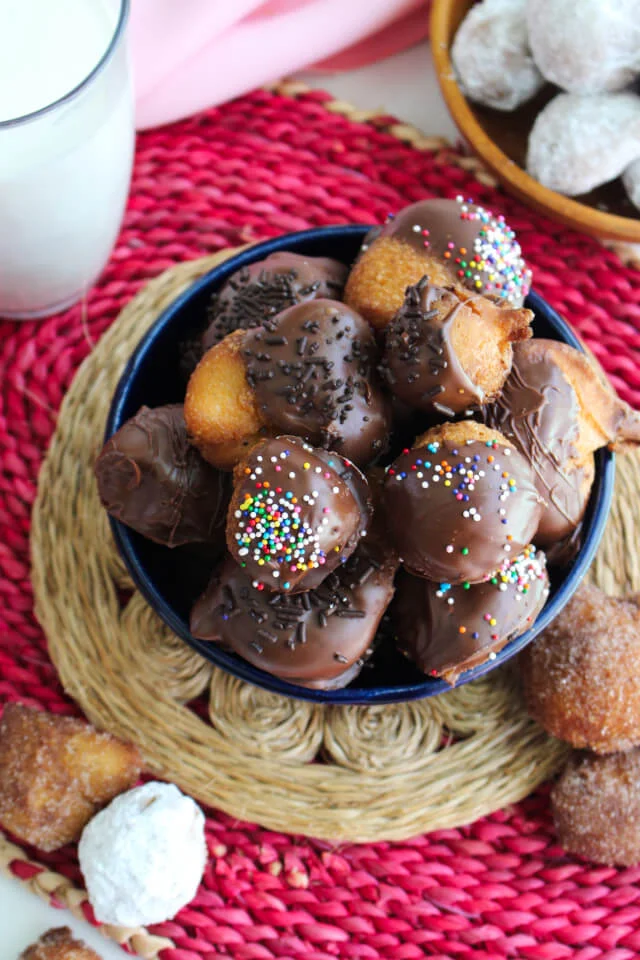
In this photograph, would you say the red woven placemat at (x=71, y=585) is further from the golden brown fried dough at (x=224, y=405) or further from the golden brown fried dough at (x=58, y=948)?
the golden brown fried dough at (x=224, y=405)

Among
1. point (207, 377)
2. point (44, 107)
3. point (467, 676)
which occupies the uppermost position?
point (44, 107)

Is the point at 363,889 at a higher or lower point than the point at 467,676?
lower

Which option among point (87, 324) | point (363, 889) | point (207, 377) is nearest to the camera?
point (207, 377)

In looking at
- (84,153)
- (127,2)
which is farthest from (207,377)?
(127,2)

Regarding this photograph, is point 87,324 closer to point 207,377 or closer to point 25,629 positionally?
point 25,629

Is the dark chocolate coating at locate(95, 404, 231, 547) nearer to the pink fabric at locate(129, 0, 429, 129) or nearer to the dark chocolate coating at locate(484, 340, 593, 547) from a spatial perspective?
the dark chocolate coating at locate(484, 340, 593, 547)

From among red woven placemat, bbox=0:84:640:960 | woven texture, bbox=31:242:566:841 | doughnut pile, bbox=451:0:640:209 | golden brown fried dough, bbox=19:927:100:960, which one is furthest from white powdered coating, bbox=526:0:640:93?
golden brown fried dough, bbox=19:927:100:960

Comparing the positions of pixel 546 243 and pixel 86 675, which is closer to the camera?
pixel 86 675

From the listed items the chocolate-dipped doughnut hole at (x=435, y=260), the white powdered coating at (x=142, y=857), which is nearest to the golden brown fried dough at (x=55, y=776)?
the white powdered coating at (x=142, y=857)
